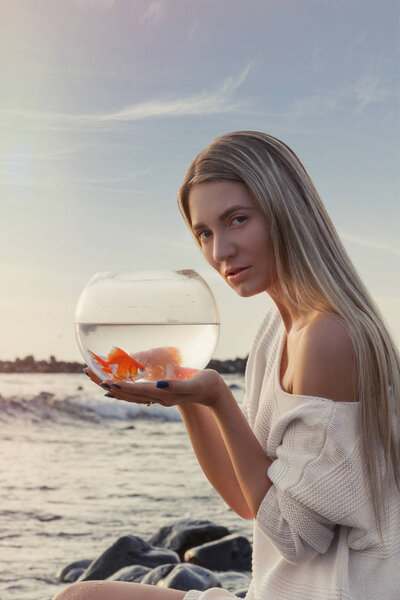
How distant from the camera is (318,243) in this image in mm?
2400

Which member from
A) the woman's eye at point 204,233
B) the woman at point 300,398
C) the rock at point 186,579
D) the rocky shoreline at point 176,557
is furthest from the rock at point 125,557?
the woman's eye at point 204,233

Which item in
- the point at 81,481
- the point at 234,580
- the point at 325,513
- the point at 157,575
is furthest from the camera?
the point at 81,481

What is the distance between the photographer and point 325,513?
85.3 inches

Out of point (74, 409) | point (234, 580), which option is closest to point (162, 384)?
point (234, 580)

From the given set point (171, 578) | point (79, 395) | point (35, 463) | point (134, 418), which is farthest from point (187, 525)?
point (79, 395)

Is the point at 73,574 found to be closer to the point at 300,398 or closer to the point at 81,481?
the point at 300,398

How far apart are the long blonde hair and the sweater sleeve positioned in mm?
64

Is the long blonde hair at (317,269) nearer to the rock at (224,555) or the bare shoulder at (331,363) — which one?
the bare shoulder at (331,363)

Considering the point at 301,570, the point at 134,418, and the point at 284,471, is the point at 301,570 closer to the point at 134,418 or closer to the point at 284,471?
the point at 284,471

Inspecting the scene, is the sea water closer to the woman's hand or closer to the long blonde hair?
the woman's hand

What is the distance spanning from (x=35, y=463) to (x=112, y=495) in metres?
3.28

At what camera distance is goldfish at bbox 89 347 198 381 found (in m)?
2.32

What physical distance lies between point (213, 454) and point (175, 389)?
690 mm

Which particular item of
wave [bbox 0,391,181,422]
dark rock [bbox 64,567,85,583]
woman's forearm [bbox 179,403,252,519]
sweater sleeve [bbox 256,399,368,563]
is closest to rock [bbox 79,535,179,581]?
dark rock [bbox 64,567,85,583]
